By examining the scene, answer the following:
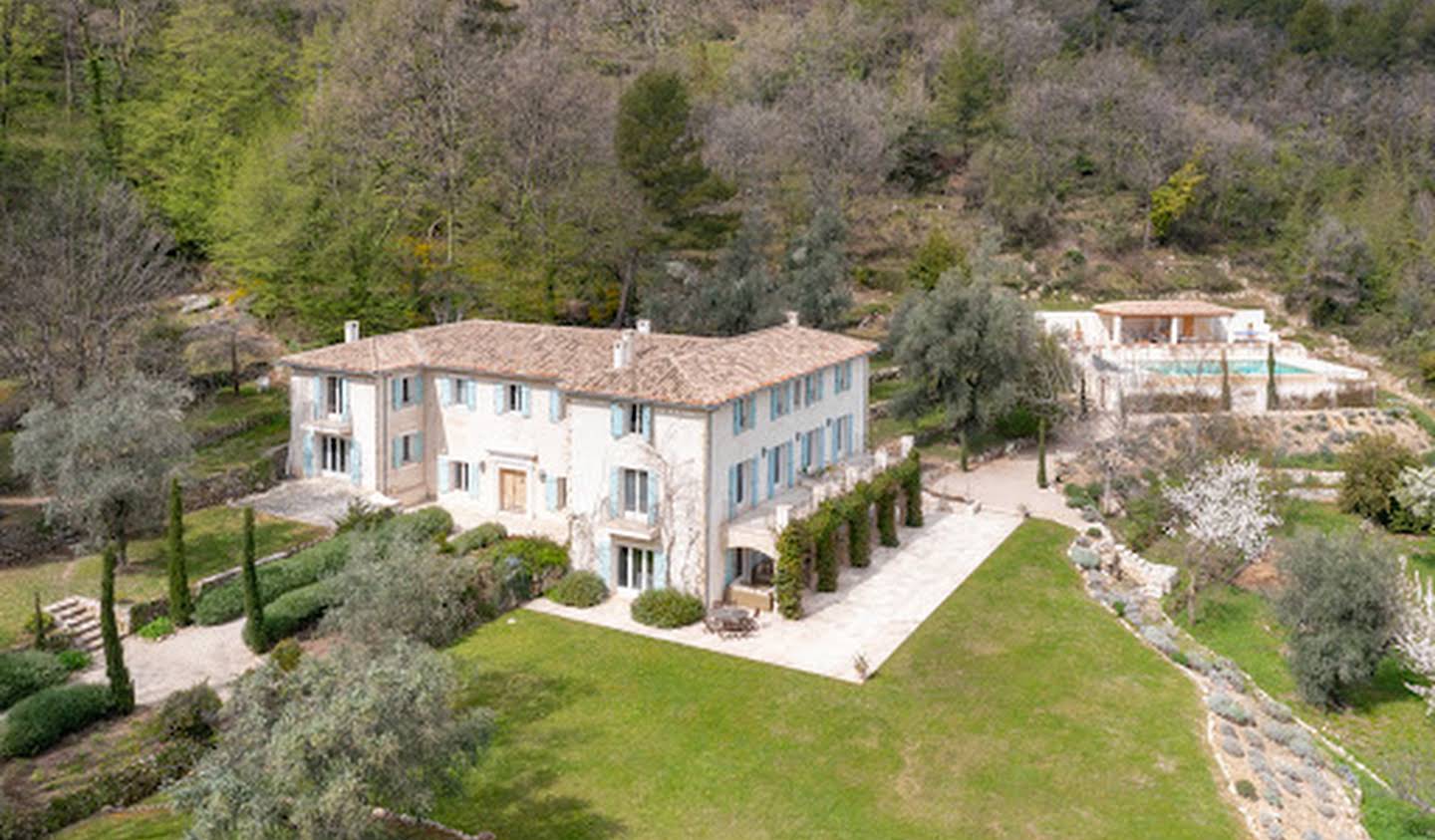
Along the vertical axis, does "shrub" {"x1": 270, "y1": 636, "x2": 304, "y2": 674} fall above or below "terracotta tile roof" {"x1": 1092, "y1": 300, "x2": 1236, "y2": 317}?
below

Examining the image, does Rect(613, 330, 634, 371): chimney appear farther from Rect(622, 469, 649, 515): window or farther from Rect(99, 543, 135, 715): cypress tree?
Rect(99, 543, 135, 715): cypress tree

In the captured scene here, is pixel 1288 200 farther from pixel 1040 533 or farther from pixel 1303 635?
pixel 1303 635

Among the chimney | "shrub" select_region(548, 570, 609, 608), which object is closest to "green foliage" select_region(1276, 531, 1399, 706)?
"shrub" select_region(548, 570, 609, 608)

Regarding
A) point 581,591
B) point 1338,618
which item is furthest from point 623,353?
point 1338,618

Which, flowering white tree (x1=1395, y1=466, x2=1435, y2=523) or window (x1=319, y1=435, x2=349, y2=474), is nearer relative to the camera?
window (x1=319, y1=435, x2=349, y2=474)

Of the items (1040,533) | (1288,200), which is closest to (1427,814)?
(1040,533)

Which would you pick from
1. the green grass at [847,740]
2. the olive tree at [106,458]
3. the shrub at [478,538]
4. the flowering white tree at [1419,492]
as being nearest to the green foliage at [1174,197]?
the flowering white tree at [1419,492]

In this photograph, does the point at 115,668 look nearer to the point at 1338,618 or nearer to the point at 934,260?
the point at 1338,618
